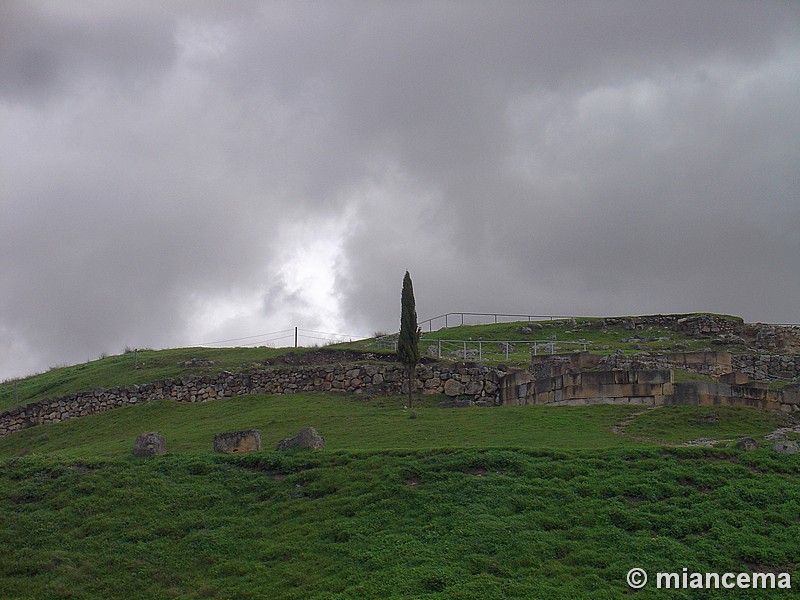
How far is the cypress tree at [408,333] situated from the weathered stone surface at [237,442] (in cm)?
1087

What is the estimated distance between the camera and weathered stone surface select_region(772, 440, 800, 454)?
18.3 m

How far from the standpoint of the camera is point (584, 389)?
91.9 feet

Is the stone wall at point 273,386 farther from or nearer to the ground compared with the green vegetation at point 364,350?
nearer to the ground

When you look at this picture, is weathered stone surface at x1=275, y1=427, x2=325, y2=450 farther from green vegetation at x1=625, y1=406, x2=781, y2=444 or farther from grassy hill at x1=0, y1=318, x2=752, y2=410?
grassy hill at x1=0, y1=318, x2=752, y2=410

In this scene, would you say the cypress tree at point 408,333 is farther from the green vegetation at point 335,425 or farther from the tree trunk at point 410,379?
the green vegetation at point 335,425

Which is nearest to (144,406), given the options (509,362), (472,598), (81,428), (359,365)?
(81,428)

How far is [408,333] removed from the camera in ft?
104

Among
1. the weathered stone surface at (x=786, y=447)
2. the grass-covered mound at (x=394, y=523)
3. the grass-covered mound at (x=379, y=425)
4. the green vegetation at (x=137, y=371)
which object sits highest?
the green vegetation at (x=137, y=371)

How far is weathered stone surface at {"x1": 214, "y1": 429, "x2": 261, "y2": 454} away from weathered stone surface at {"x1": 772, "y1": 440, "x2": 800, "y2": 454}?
37.9 ft

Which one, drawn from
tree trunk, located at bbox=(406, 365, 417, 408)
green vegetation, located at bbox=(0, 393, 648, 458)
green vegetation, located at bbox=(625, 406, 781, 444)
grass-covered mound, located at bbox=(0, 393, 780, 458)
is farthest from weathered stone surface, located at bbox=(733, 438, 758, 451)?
tree trunk, located at bbox=(406, 365, 417, 408)

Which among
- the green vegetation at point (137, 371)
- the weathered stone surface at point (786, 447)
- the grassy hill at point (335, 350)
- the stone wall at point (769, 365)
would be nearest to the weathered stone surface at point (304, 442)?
the weathered stone surface at point (786, 447)

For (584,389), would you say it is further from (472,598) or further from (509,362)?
(472,598)

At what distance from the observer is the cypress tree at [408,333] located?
103ft

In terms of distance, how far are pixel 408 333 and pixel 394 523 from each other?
54.4 feet
